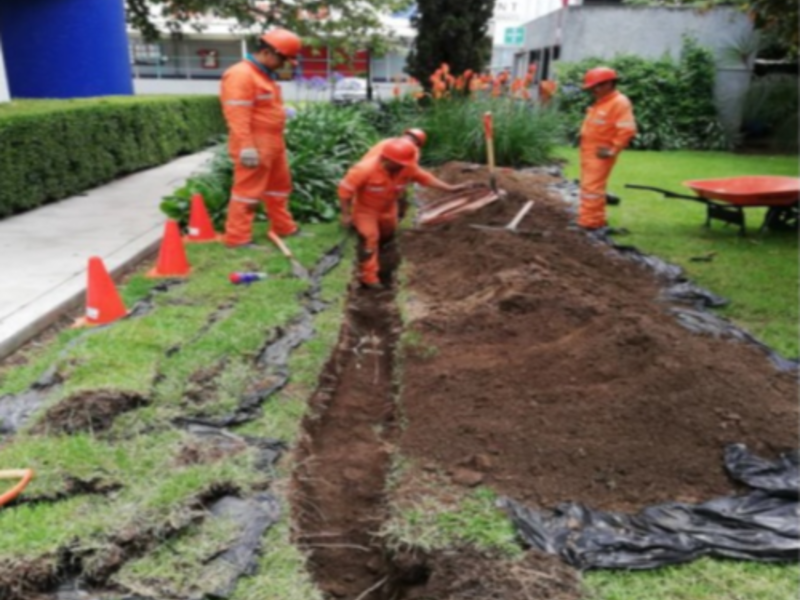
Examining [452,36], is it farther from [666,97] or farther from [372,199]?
[372,199]

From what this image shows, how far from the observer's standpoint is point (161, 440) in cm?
307

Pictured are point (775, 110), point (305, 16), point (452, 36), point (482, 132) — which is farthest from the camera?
point (775, 110)

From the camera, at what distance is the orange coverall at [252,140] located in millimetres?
5793

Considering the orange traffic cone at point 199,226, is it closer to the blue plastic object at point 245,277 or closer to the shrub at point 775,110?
the blue plastic object at point 245,277

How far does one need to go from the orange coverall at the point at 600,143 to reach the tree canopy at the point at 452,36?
708 cm

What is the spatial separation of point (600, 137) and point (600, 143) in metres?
0.07

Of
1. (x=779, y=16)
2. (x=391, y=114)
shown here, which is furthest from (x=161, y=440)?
(x=391, y=114)

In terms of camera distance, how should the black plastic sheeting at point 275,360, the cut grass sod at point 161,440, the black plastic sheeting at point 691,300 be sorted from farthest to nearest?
the black plastic sheeting at point 691,300 → the black plastic sheeting at point 275,360 → the cut grass sod at point 161,440

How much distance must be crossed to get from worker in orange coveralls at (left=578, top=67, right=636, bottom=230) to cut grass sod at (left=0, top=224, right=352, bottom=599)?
353 centimetres

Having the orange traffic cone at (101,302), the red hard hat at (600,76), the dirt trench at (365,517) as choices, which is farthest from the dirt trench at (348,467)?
the red hard hat at (600,76)

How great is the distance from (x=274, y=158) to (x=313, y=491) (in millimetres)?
4146

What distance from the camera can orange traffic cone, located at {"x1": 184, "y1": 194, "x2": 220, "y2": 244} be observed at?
661 cm

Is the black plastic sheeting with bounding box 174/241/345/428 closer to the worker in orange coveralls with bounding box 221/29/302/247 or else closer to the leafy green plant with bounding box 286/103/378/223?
the worker in orange coveralls with bounding box 221/29/302/247

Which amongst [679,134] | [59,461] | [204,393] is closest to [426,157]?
[679,134]
